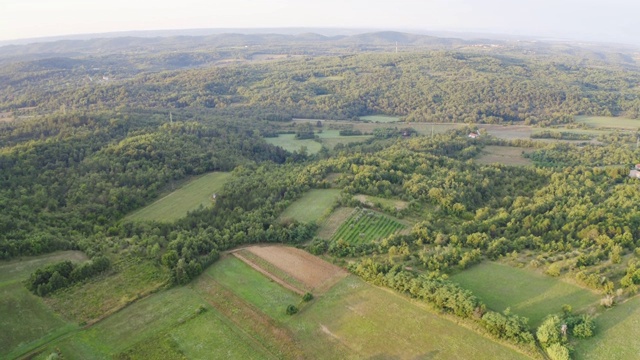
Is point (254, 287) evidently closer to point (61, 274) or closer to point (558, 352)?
point (61, 274)

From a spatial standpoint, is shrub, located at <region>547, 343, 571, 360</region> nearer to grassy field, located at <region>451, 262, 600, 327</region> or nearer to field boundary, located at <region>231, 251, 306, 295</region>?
grassy field, located at <region>451, 262, 600, 327</region>

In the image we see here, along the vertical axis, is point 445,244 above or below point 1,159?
below

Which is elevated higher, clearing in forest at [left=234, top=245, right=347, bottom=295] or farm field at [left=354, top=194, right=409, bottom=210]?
farm field at [left=354, top=194, right=409, bottom=210]

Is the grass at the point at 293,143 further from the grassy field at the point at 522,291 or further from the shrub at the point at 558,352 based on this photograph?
the shrub at the point at 558,352

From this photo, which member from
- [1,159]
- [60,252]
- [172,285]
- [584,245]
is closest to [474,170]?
[584,245]

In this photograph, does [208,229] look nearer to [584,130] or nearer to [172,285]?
[172,285]

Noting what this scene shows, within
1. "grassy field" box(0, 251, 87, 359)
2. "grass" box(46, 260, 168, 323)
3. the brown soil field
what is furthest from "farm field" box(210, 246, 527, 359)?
"grassy field" box(0, 251, 87, 359)
